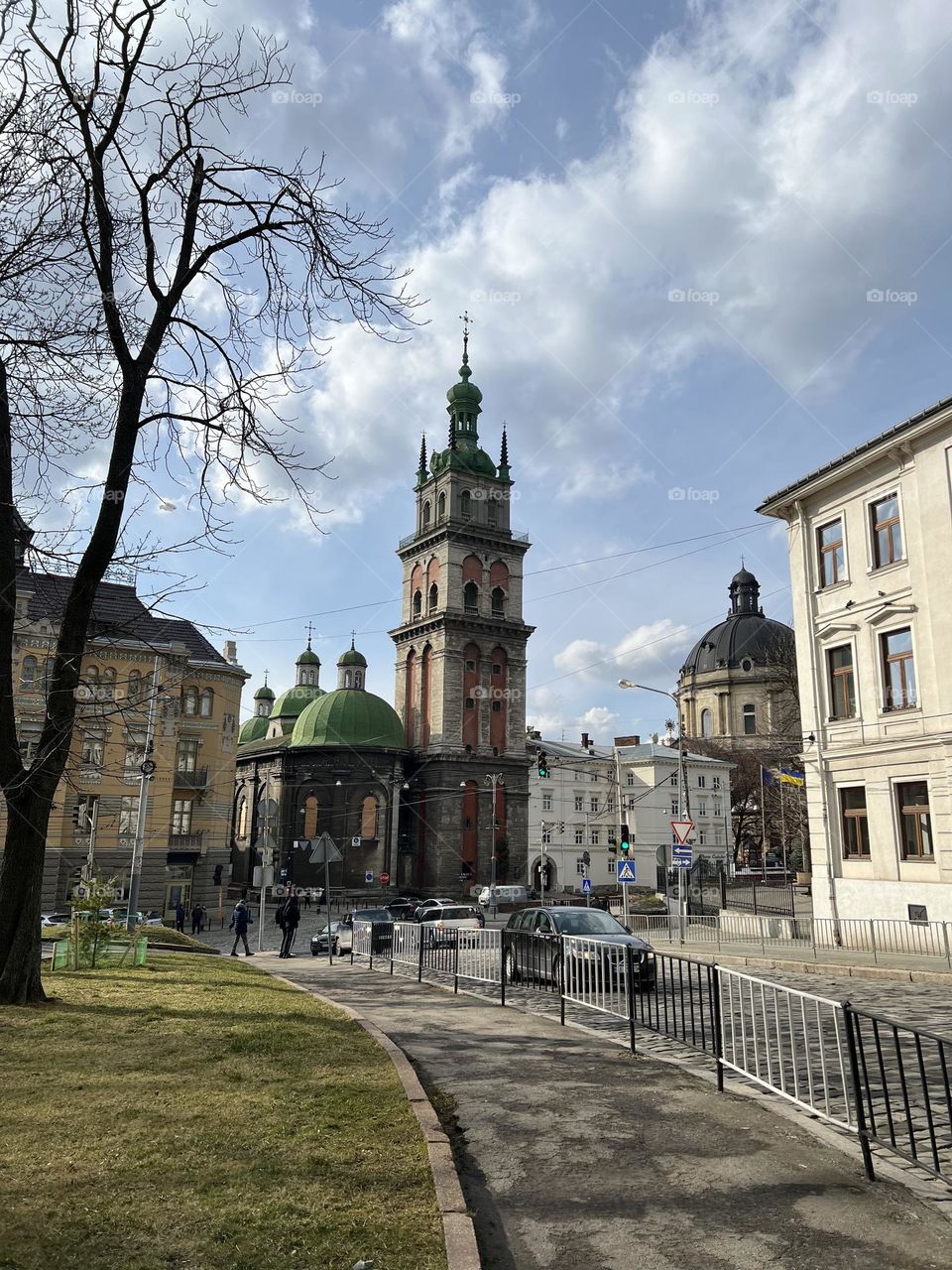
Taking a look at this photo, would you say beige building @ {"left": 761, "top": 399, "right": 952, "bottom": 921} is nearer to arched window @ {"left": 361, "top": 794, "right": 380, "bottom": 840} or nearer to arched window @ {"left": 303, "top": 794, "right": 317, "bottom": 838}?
arched window @ {"left": 361, "top": 794, "right": 380, "bottom": 840}

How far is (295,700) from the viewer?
9162 centimetres

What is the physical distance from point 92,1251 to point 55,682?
7485 millimetres

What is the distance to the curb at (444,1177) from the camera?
4418 mm

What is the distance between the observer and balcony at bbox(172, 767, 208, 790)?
48406 mm

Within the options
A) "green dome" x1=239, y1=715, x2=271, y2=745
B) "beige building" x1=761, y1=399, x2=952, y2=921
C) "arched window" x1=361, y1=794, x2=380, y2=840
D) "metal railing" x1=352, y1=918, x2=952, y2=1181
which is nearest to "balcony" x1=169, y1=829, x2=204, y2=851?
"arched window" x1=361, y1=794, x2=380, y2=840

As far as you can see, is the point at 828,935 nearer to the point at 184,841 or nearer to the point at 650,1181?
the point at 650,1181

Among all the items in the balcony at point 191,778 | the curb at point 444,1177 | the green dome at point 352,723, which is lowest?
the curb at point 444,1177

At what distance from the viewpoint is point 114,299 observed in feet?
37.4

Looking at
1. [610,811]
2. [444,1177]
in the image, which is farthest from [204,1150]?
[610,811]

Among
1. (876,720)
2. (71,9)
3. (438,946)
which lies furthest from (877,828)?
(71,9)

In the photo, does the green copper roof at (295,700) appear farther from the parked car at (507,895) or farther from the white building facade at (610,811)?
the parked car at (507,895)

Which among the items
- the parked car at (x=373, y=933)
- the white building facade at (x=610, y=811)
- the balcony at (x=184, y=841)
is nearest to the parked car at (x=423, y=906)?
the parked car at (x=373, y=933)

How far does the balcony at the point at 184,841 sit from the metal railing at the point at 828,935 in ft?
85.7

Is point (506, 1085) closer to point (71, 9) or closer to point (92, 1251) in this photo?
point (92, 1251)
